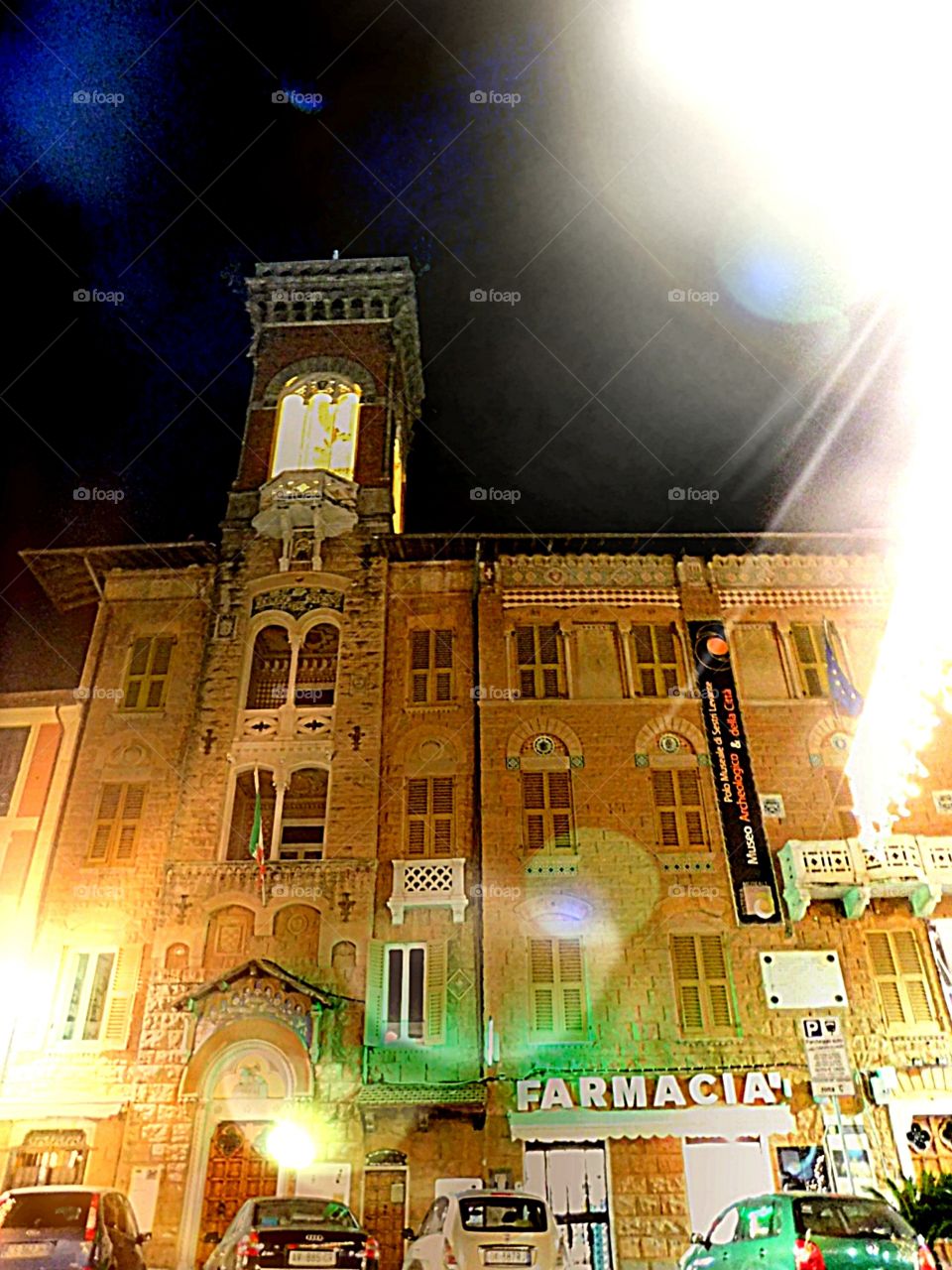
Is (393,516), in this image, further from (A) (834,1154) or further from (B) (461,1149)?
(A) (834,1154)

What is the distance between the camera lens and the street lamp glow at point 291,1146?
17719 mm

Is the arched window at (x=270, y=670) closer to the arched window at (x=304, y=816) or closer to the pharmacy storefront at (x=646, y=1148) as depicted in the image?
the arched window at (x=304, y=816)

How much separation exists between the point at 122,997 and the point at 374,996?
17.2ft

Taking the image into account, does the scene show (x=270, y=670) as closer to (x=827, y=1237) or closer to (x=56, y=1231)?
(x=56, y=1231)

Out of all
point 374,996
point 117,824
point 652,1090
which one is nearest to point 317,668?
point 117,824

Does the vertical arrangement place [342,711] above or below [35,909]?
above

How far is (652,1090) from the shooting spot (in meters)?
18.0

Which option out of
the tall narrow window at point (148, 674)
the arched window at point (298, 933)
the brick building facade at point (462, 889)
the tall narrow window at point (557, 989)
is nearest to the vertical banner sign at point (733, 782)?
the brick building facade at point (462, 889)

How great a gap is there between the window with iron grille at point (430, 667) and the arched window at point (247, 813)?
4068 millimetres

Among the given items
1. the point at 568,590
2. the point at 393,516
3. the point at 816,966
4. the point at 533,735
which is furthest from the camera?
the point at 393,516

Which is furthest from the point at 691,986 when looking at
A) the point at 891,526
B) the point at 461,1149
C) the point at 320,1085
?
the point at 891,526

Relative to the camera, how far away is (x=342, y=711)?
892 inches

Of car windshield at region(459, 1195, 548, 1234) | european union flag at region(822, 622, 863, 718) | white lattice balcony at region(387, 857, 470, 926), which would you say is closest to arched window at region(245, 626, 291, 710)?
white lattice balcony at region(387, 857, 470, 926)

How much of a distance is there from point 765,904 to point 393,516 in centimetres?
Answer: 1406
